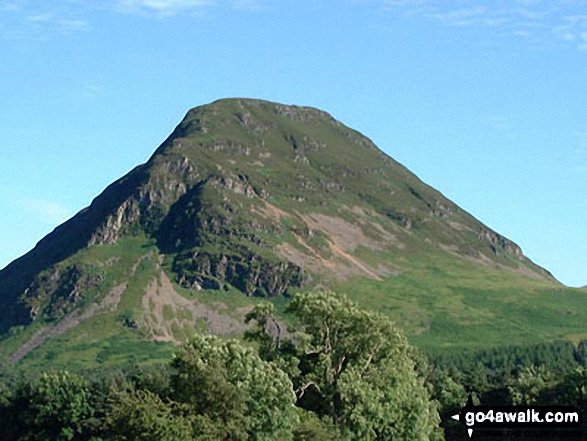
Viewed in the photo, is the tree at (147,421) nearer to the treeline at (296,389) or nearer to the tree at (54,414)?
the treeline at (296,389)

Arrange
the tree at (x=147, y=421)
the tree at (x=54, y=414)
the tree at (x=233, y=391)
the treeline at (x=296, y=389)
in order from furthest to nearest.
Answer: the tree at (x=54, y=414) → the tree at (x=233, y=391) → the treeline at (x=296, y=389) → the tree at (x=147, y=421)

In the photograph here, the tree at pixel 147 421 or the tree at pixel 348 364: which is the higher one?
the tree at pixel 348 364

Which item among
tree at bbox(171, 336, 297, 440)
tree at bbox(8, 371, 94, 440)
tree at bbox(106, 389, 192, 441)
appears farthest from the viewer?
tree at bbox(8, 371, 94, 440)

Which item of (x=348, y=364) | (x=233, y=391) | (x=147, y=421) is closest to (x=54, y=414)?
(x=348, y=364)

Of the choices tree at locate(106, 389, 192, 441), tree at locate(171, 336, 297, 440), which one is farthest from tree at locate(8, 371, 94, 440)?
tree at locate(106, 389, 192, 441)

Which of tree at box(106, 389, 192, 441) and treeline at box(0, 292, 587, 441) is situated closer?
tree at box(106, 389, 192, 441)

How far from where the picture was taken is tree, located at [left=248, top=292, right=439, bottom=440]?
370 feet

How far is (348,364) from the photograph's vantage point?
4505 inches

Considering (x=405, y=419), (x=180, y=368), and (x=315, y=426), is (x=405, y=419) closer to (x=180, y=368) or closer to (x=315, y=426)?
(x=315, y=426)

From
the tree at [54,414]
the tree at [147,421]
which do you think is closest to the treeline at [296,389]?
the tree at [147,421]

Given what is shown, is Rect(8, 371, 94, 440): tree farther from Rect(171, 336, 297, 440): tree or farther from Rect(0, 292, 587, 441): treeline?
Rect(171, 336, 297, 440): tree

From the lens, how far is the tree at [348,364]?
113m

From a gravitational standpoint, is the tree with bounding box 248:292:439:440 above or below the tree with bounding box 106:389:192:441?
above

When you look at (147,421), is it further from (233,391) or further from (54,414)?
(54,414)
